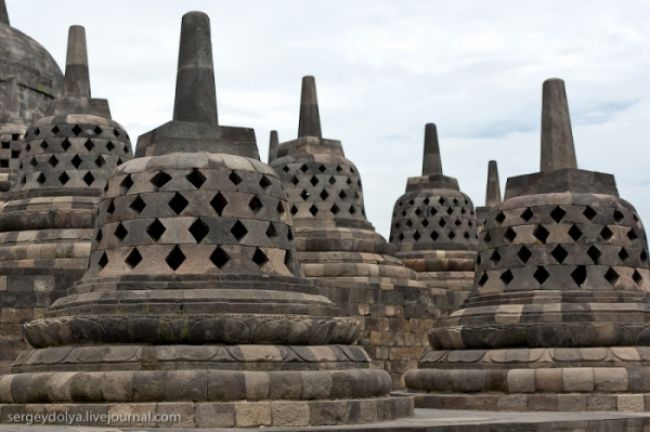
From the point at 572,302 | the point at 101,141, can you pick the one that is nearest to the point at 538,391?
the point at 572,302

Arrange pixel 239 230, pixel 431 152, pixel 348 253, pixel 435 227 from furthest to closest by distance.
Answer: pixel 431 152, pixel 435 227, pixel 348 253, pixel 239 230

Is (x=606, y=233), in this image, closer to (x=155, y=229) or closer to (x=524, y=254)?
(x=524, y=254)

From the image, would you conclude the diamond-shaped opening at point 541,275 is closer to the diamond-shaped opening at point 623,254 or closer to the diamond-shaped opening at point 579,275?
the diamond-shaped opening at point 579,275

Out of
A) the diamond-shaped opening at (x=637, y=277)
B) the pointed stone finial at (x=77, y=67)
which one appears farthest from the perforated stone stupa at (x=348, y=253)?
the diamond-shaped opening at (x=637, y=277)

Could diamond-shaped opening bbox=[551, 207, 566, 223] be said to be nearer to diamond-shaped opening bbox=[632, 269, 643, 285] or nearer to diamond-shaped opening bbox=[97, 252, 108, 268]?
diamond-shaped opening bbox=[632, 269, 643, 285]

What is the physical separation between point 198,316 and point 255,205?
1.69m

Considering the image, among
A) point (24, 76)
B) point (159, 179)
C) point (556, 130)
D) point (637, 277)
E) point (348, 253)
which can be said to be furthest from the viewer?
point (24, 76)

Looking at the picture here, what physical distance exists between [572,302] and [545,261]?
0.70m

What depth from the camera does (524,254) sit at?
15.6 m

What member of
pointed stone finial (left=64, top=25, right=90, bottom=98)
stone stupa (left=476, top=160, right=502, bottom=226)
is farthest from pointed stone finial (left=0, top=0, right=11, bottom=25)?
stone stupa (left=476, top=160, right=502, bottom=226)

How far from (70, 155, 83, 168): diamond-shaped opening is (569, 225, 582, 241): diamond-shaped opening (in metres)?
9.98

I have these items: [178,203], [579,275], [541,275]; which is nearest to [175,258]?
[178,203]

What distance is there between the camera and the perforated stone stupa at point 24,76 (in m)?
32.2

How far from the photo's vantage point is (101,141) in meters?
21.4
